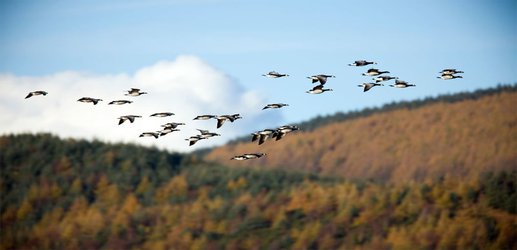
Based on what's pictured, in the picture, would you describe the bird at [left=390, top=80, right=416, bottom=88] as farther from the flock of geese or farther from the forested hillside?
the forested hillside

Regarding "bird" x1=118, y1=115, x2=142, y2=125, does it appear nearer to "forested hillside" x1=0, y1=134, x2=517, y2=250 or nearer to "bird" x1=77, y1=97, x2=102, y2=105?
"bird" x1=77, y1=97, x2=102, y2=105

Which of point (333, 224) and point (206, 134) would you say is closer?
point (206, 134)

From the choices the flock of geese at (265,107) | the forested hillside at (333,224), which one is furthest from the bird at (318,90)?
the forested hillside at (333,224)

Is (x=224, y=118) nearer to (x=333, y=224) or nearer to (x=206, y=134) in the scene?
(x=206, y=134)

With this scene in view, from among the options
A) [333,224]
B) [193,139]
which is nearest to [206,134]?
[193,139]

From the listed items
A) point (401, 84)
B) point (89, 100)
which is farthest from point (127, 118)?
point (401, 84)

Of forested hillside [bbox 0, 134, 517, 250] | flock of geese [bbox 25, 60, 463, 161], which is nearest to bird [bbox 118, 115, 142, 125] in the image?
flock of geese [bbox 25, 60, 463, 161]

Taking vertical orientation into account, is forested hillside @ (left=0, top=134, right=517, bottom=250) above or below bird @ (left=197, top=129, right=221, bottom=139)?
below

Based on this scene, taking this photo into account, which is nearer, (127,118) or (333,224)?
(127,118)

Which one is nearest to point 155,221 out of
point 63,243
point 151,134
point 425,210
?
point 63,243

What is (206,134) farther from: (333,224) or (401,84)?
(333,224)

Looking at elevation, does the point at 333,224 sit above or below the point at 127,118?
below

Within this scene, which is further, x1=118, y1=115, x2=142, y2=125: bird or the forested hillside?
the forested hillside

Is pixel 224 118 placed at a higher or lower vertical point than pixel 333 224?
higher
